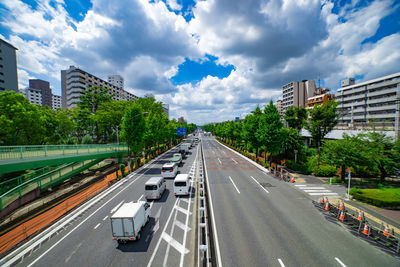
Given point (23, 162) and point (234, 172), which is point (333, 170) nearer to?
point (234, 172)

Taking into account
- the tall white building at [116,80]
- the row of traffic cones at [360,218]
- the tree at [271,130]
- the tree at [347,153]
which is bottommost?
the row of traffic cones at [360,218]

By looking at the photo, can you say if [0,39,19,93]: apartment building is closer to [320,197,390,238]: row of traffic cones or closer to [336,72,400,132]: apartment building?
[320,197,390,238]: row of traffic cones

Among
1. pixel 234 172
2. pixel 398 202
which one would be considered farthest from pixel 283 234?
pixel 234 172

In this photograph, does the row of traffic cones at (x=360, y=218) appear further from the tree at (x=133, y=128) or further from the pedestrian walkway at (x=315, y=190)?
the tree at (x=133, y=128)

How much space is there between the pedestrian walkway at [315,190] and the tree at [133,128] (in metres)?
26.4

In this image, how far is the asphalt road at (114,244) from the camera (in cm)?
865

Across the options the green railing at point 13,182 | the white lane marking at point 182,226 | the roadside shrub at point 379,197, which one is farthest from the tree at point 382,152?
the green railing at point 13,182

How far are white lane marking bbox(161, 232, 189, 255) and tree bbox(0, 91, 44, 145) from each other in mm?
26479

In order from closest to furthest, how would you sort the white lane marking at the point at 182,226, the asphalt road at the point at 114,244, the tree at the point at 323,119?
the asphalt road at the point at 114,244 < the white lane marking at the point at 182,226 < the tree at the point at 323,119

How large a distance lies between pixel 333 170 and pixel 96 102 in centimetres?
6477

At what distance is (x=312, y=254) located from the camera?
8.91m

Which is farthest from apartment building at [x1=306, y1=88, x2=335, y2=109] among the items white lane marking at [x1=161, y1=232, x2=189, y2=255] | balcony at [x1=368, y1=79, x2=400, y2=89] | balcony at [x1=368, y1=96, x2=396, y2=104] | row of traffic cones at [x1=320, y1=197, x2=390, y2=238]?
white lane marking at [x1=161, y1=232, x2=189, y2=255]

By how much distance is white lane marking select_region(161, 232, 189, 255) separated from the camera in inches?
368

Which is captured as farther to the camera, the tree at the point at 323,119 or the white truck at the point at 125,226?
the tree at the point at 323,119
